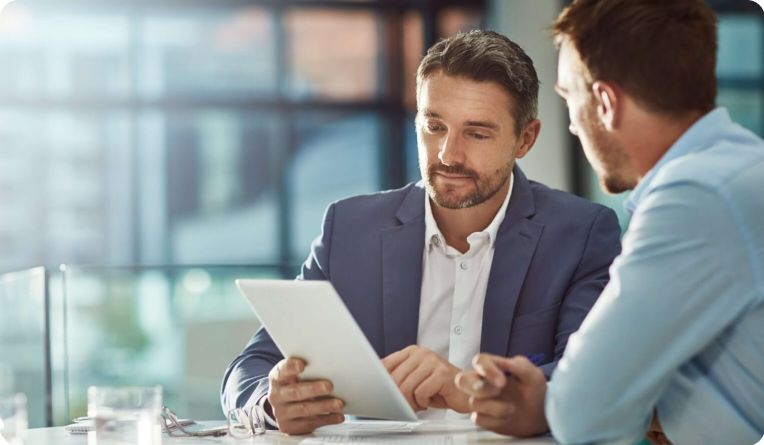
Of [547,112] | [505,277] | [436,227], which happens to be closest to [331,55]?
[547,112]

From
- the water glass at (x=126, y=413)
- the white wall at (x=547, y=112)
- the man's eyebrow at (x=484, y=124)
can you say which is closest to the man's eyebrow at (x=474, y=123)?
the man's eyebrow at (x=484, y=124)

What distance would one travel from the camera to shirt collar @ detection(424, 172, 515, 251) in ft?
7.50

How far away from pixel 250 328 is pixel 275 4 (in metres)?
4.85

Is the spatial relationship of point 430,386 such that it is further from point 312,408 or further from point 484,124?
point 484,124

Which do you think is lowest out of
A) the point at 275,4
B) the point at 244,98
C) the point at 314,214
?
the point at 314,214

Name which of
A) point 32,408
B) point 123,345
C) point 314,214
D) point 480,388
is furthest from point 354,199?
point 314,214

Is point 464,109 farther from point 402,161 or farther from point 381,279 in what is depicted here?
point 402,161

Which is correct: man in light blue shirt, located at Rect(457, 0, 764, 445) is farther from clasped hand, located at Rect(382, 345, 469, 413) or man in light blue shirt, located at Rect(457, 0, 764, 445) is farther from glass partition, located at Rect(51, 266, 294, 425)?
glass partition, located at Rect(51, 266, 294, 425)

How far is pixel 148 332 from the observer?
674cm

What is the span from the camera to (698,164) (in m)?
1.47

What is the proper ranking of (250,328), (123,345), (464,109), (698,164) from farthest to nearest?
(123,345), (250,328), (464,109), (698,164)

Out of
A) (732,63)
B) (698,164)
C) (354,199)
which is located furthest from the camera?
(732,63)

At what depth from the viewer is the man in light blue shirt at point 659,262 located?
4.69 feet

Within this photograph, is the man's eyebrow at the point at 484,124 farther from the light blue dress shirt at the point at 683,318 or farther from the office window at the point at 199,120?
the office window at the point at 199,120
